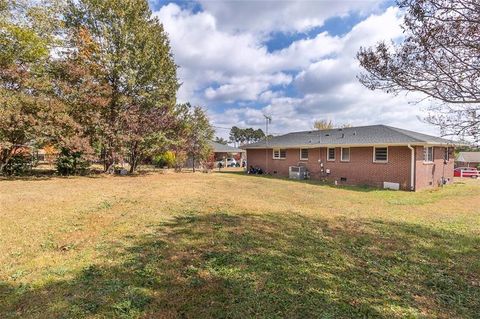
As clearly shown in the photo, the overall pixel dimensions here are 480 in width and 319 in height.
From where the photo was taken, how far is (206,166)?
26.4 m

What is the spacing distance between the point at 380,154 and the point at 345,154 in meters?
2.27

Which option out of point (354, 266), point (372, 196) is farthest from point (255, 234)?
point (372, 196)

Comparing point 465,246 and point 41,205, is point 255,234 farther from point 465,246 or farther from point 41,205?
point 41,205

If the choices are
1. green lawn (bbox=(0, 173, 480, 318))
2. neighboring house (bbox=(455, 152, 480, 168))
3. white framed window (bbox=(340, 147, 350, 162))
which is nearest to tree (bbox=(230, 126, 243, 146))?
neighboring house (bbox=(455, 152, 480, 168))

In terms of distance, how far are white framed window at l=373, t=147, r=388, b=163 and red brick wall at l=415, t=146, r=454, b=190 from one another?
154 centimetres

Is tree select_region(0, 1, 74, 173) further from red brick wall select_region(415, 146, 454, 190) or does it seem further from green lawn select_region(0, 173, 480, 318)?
red brick wall select_region(415, 146, 454, 190)

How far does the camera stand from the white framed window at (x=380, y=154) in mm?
16234

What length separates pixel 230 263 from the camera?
4.47 m

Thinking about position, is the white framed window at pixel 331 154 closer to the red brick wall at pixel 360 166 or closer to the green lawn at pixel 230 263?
the red brick wall at pixel 360 166

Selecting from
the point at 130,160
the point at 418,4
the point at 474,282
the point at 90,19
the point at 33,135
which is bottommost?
the point at 474,282

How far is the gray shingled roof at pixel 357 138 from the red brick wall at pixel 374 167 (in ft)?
1.68

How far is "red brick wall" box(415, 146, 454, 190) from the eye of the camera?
15414 millimetres

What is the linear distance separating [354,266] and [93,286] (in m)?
3.87

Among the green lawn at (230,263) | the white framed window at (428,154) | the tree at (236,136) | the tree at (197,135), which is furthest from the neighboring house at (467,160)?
the tree at (236,136)
